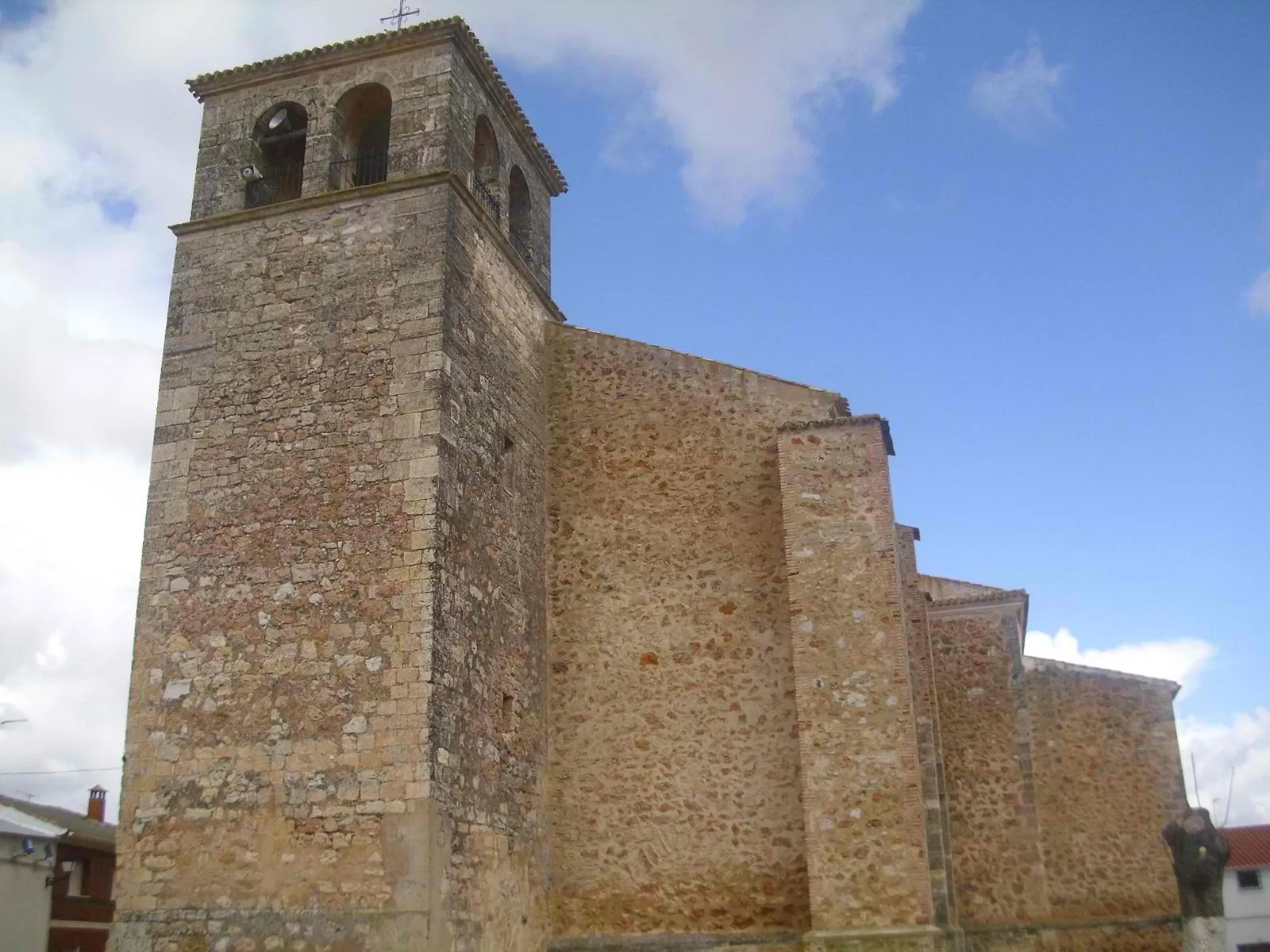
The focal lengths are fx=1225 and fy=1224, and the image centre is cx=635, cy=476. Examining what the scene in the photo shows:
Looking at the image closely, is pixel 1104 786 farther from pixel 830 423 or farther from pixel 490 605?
pixel 490 605

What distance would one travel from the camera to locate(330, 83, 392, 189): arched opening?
12.5 m

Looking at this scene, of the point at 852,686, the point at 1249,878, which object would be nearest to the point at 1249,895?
the point at 1249,878

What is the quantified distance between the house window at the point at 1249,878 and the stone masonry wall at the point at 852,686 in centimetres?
2811

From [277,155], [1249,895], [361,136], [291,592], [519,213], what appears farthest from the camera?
[1249,895]

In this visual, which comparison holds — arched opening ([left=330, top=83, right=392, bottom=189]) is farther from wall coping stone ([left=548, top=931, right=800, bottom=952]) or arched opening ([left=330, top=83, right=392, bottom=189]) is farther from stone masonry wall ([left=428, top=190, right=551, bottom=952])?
wall coping stone ([left=548, top=931, right=800, bottom=952])

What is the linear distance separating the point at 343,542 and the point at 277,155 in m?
4.97

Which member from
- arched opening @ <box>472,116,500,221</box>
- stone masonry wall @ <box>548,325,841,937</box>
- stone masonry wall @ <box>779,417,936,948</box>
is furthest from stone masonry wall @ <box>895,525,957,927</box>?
arched opening @ <box>472,116,500,221</box>

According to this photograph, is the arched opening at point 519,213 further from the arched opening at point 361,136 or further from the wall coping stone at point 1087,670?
the wall coping stone at point 1087,670

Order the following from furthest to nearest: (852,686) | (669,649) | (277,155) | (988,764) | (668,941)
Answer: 1. (988,764)
2. (277,155)
3. (669,649)
4. (668,941)
5. (852,686)

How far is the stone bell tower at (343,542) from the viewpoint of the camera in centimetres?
976

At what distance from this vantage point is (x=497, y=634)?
37.1ft

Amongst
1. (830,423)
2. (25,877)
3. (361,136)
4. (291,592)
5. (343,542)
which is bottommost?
(25,877)

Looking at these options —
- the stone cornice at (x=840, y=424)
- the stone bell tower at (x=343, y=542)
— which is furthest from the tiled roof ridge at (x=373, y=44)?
the stone cornice at (x=840, y=424)

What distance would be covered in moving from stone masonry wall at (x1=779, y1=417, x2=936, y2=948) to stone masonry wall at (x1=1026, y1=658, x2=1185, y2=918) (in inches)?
169
